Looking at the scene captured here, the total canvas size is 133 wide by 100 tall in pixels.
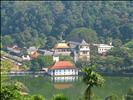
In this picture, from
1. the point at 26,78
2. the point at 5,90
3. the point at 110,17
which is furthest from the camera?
the point at 110,17

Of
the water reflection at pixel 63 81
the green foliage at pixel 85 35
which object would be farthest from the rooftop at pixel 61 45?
the water reflection at pixel 63 81

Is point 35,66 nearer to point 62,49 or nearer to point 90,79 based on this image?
point 62,49

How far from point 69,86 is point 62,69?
5.97 metres

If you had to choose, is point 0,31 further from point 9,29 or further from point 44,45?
point 44,45

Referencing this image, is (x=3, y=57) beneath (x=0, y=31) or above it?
beneath

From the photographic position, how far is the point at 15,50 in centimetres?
5047

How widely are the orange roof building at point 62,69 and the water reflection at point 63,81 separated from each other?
0.53 metres

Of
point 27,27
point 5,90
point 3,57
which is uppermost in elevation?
point 27,27

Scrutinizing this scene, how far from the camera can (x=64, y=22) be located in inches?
2325

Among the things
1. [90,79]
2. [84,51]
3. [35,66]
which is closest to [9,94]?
[90,79]

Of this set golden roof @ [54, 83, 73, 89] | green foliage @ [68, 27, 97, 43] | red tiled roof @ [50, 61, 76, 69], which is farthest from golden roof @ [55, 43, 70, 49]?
golden roof @ [54, 83, 73, 89]

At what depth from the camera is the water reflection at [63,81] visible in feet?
114

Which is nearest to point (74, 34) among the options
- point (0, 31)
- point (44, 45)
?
point (44, 45)

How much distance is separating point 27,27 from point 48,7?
5.63 meters
